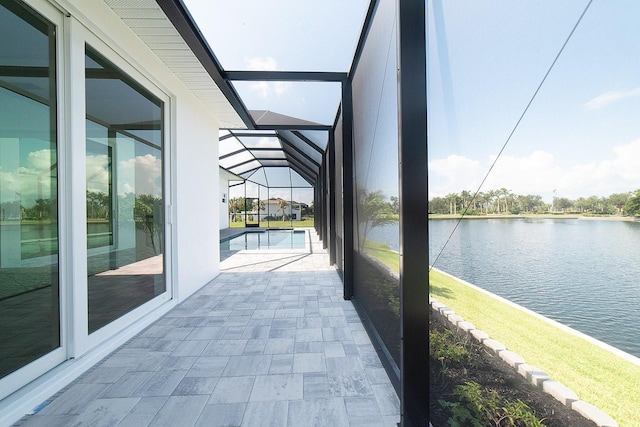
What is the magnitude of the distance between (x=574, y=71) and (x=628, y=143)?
232 millimetres

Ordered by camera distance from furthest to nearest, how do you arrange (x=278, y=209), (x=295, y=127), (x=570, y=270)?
(x=278, y=209) → (x=295, y=127) → (x=570, y=270)

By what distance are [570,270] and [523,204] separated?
25 centimetres

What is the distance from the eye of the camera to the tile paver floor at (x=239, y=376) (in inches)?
69.9

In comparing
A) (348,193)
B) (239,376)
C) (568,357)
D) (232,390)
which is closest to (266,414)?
(232,390)

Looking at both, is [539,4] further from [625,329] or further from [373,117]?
[373,117]

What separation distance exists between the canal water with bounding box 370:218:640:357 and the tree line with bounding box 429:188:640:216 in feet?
0.10

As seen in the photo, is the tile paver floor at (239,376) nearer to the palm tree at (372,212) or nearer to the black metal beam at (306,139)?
the palm tree at (372,212)

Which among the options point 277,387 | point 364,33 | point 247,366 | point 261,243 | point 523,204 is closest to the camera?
point 523,204

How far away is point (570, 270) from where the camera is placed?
2.57 ft

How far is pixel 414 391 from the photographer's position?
1.58 m

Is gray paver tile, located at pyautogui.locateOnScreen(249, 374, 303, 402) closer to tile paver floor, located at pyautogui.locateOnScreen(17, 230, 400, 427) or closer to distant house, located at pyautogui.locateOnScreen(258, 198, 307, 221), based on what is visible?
tile paver floor, located at pyautogui.locateOnScreen(17, 230, 400, 427)

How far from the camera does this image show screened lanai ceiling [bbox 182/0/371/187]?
8.45ft

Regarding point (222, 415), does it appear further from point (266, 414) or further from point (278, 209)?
point (278, 209)

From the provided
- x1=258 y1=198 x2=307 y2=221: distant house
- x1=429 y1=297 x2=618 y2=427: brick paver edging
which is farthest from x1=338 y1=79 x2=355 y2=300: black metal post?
x1=258 y1=198 x2=307 y2=221: distant house
